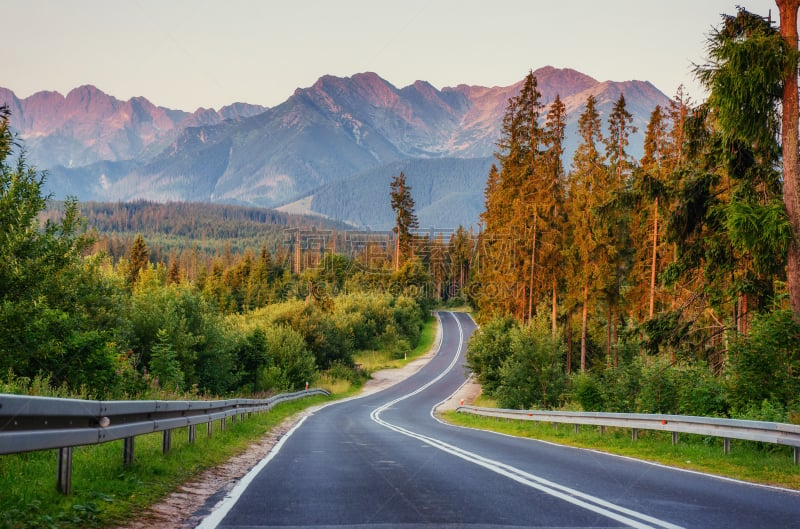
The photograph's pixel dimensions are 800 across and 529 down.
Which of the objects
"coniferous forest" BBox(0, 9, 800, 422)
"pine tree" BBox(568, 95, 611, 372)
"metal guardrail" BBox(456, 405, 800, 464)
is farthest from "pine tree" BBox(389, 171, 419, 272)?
"metal guardrail" BBox(456, 405, 800, 464)

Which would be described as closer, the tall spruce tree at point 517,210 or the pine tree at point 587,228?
the pine tree at point 587,228

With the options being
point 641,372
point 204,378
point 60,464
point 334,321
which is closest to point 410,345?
point 334,321

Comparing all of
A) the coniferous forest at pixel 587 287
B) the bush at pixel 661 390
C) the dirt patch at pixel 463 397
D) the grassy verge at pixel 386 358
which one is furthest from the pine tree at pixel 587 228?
the grassy verge at pixel 386 358

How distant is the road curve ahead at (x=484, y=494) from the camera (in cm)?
656

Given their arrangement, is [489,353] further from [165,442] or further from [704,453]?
[165,442]

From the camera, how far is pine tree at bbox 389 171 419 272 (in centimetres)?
11975

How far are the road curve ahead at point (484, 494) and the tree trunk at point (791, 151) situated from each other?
7084 mm

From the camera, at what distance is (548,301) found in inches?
2188

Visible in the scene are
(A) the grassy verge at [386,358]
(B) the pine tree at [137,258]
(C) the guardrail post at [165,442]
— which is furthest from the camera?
(B) the pine tree at [137,258]

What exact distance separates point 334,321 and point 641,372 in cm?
5963

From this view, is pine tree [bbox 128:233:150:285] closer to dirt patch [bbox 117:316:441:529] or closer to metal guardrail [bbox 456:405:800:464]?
metal guardrail [bbox 456:405:800:464]

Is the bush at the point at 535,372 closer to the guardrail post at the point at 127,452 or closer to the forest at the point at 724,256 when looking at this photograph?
the forest at the point at 724,256

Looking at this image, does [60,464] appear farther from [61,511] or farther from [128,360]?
[128,360]

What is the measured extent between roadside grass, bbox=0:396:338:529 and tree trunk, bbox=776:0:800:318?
13.7 meters
